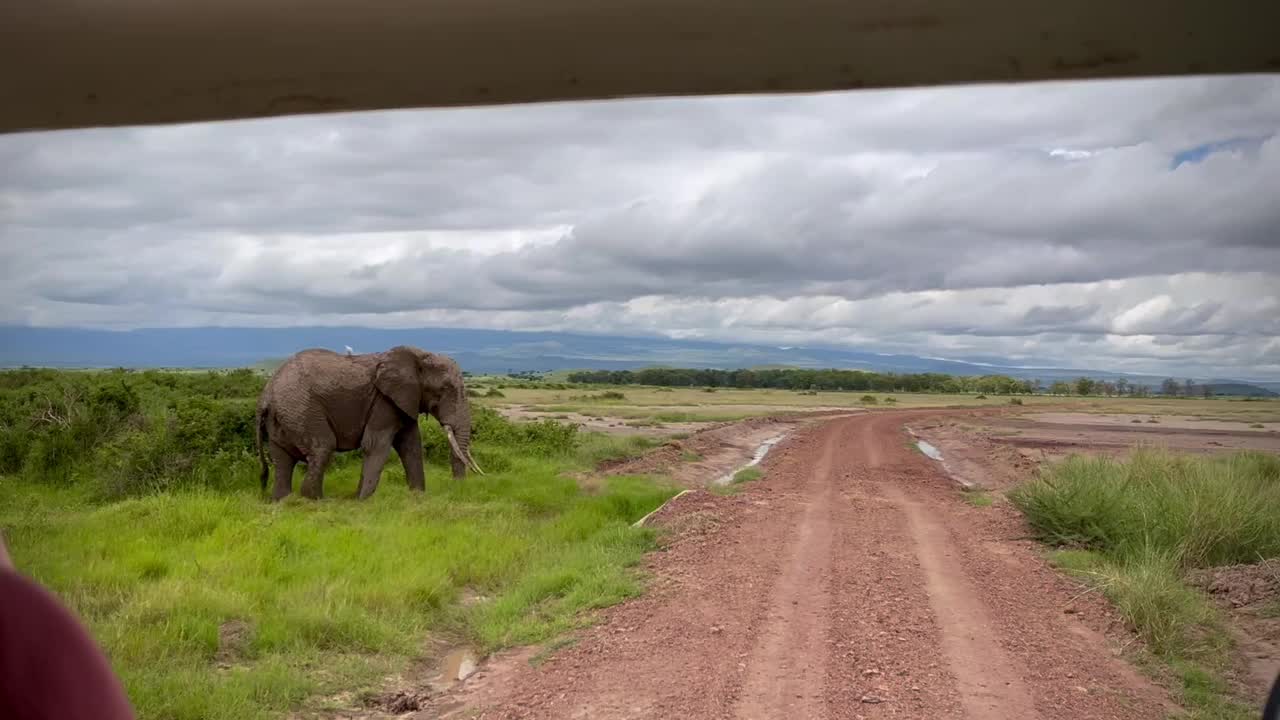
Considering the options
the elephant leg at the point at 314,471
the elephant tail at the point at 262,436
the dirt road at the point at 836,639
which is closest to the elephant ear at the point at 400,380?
the elephant leg at the point at 314,471

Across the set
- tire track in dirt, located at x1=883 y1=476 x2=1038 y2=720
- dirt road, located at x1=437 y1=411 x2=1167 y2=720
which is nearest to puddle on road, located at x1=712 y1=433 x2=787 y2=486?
dirt road, located at x1=437 y1=411 x2=1167 y2=720

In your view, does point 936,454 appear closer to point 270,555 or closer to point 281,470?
point 281,470

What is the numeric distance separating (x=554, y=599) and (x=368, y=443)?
679 centimetres

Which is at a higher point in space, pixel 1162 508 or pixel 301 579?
pixel 1162 508

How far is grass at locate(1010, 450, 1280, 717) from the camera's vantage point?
7.46 meters

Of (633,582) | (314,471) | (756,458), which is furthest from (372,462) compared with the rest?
(756,458)

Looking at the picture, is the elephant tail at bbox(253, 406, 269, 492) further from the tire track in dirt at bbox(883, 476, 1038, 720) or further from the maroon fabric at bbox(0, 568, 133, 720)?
the maroon fabric at bbox(0, 568, 133, 720)

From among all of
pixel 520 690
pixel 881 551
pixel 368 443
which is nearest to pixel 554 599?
pixel 520 690

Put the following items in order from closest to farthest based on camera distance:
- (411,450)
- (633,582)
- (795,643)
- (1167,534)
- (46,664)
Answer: (46,664) → (795,643) → (633,582) → (1167,534) → (411,450)

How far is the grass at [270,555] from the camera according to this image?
675 centimetres

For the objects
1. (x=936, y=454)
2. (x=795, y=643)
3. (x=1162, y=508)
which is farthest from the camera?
(x=936, y=454)

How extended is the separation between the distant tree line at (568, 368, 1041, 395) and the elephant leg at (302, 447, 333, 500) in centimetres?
7729

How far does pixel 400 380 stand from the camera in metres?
15.1

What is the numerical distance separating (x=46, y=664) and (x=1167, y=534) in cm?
1200
